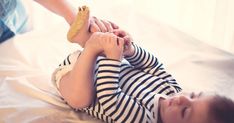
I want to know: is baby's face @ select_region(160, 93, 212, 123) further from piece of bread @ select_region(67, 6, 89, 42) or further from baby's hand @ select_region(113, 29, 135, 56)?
piece of bread @ select_region(67, 6, 89, 42)

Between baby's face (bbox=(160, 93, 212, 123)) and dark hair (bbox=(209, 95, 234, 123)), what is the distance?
0.04ft

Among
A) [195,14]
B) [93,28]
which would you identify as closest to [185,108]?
[93,28]

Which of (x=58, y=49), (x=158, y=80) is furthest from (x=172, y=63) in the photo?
(x=58, y=49)

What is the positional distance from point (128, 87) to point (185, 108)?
16 centimetres

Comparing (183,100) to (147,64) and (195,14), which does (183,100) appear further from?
(195,14)

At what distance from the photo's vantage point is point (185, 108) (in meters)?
0.93

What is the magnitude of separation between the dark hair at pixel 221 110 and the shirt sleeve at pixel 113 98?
0.52 ft

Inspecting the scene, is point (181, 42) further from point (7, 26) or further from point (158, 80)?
point (7, 26)

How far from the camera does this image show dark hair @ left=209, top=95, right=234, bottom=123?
2.84 feet

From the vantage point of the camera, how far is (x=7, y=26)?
133cm

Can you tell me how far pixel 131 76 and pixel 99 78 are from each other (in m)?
0.13

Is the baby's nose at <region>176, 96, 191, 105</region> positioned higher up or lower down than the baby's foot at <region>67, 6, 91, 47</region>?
lower down

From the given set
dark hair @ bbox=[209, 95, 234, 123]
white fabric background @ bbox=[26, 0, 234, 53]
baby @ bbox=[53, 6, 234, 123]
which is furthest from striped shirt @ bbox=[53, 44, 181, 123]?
white fabric background @ bbox=[26, 0, 234, 53]

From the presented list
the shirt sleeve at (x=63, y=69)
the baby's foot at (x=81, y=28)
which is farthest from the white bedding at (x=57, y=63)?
the baby's foot at (x=81, y=28)
